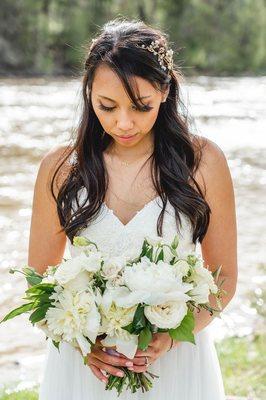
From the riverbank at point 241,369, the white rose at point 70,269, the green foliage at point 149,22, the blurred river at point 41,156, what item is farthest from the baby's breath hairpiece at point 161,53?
the green foliage at point 149,22

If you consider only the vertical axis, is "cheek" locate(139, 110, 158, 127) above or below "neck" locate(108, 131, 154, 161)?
above

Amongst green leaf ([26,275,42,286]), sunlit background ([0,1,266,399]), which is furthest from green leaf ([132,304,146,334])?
sunlit background ([0,1,266,399])

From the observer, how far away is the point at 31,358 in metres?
6.12

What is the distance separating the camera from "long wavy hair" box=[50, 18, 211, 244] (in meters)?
2.74

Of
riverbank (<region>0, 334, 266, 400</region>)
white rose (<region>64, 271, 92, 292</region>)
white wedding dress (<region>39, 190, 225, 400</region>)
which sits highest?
white rose (<region>64, 271, 92, 292</region>)

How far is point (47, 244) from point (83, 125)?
0.46 metres

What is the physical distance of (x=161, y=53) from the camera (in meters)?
2.80

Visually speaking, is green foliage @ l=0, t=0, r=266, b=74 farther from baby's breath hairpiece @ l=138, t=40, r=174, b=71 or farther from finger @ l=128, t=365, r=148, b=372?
finger @ l=128, t=365, r=148, b=372

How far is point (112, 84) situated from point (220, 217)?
616mm

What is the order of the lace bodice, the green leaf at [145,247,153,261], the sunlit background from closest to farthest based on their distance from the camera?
1. the green leaf at [145,247,153,261]
2. the lace bodice
3. the sunlit background

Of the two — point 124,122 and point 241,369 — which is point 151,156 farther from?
point 241,369

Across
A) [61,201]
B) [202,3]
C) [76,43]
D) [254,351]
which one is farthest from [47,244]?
[202,3]

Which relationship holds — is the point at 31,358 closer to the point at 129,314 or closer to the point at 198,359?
the point at 198,359

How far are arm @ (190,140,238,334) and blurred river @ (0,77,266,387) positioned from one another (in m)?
0.47
